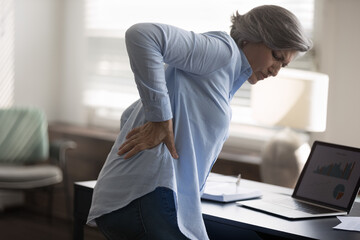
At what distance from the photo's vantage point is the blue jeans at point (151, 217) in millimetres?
1611

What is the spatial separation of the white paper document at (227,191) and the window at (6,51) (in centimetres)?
267

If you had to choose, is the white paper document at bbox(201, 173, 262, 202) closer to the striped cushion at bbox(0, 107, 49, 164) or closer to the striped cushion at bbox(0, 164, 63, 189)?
the striped cushion at bbox(0, 164, 63, 189)

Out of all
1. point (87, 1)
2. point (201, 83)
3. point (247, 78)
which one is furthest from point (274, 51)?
point (87, 1)

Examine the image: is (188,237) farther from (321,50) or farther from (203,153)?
(321,50)

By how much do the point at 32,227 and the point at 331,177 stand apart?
273 centimetres

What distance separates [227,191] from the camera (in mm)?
2250

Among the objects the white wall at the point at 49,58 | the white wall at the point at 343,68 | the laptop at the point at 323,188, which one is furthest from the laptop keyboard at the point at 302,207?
the white wall at the point at 49,58

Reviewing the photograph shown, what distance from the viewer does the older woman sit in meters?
1.56

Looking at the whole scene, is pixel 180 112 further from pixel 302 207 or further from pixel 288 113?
pixel 288 113

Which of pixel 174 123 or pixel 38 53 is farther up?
pixel 174 123

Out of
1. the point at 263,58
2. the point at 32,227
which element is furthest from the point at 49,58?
the point at 263,58

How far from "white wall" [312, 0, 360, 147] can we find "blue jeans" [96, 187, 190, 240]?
2111 mm

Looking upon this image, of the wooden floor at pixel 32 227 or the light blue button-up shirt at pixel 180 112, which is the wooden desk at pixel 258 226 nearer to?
the light blue button-up shirt at pixel 180 112

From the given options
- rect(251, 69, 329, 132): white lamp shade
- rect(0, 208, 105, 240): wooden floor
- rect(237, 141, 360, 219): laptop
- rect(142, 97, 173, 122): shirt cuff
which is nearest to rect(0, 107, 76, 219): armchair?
rect(0, 208, 105, 240): wooden floor
